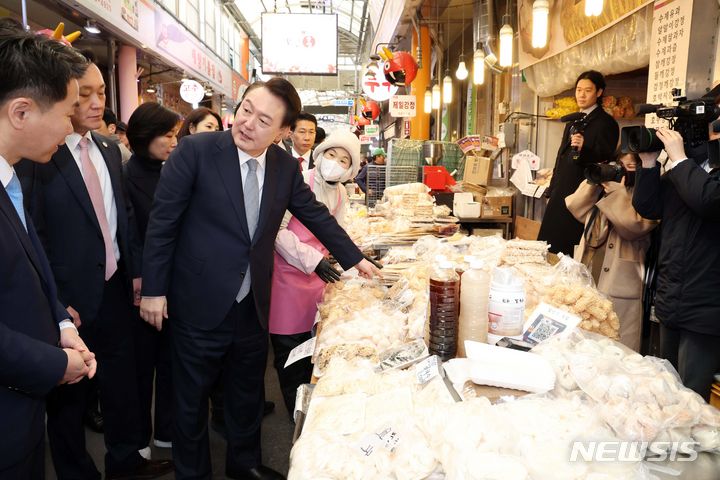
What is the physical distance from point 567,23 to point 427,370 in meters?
4.41

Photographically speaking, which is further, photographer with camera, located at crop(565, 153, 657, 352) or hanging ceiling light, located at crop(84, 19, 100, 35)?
hanging ceiling light, located at crop(84, 19, 100, 35)

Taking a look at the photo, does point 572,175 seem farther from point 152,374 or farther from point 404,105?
point 404,105

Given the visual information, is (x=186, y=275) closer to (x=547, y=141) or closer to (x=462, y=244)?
(x=462, y=244)

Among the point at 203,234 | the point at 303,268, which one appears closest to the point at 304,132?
the point at 303,268

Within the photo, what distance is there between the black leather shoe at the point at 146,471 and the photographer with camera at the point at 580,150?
3.05 m

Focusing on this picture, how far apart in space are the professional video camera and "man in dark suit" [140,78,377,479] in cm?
174

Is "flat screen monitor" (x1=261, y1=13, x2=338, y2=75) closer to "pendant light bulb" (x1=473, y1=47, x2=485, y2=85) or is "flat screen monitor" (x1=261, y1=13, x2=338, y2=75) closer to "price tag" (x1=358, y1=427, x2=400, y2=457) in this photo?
"pendant light bulb" (x1=473, y1=47, x2=485, y2=85)

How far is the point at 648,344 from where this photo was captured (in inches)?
127

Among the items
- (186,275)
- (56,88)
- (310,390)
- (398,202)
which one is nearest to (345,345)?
(310,390)

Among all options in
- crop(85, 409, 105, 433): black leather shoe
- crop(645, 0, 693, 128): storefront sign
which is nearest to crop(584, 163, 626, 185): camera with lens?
crop(645, 0, 693, 128): storefront sign

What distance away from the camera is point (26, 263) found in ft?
4.20

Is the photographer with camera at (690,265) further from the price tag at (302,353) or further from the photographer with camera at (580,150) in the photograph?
the price tag at (302,353)

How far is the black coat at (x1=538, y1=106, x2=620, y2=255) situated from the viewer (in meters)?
3.83

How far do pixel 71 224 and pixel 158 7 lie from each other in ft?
31.6
